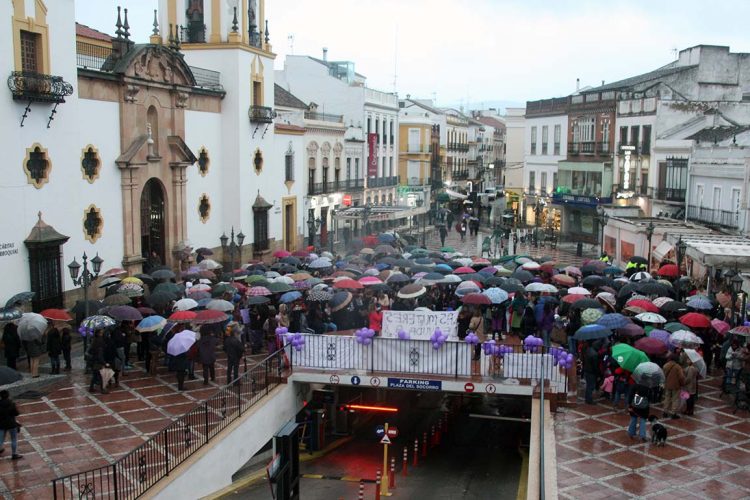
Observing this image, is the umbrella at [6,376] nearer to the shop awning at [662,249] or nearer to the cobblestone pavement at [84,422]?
the cobblestone pavement at [84,422]

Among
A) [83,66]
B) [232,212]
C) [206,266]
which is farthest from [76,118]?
[232,212]

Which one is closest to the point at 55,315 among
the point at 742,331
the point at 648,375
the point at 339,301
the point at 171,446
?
the point at 171,446

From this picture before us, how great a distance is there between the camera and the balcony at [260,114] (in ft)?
115

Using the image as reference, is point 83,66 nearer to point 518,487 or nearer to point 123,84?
point 123,84

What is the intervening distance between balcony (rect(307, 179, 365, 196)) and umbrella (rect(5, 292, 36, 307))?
997 inches

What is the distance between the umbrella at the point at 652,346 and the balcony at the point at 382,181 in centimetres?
4138

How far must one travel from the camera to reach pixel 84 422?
1581 cm

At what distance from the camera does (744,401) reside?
16844mm

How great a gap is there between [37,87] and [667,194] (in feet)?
107

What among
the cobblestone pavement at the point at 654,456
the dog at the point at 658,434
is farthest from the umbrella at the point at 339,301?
the dog at the point at 658,434

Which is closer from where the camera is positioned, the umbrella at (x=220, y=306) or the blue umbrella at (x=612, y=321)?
the blue umbrella at (x=612, y=321)

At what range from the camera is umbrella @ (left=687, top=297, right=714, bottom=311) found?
20875 mm

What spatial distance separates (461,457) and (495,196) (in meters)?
63.6

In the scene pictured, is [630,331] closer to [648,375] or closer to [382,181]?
[648,375]
